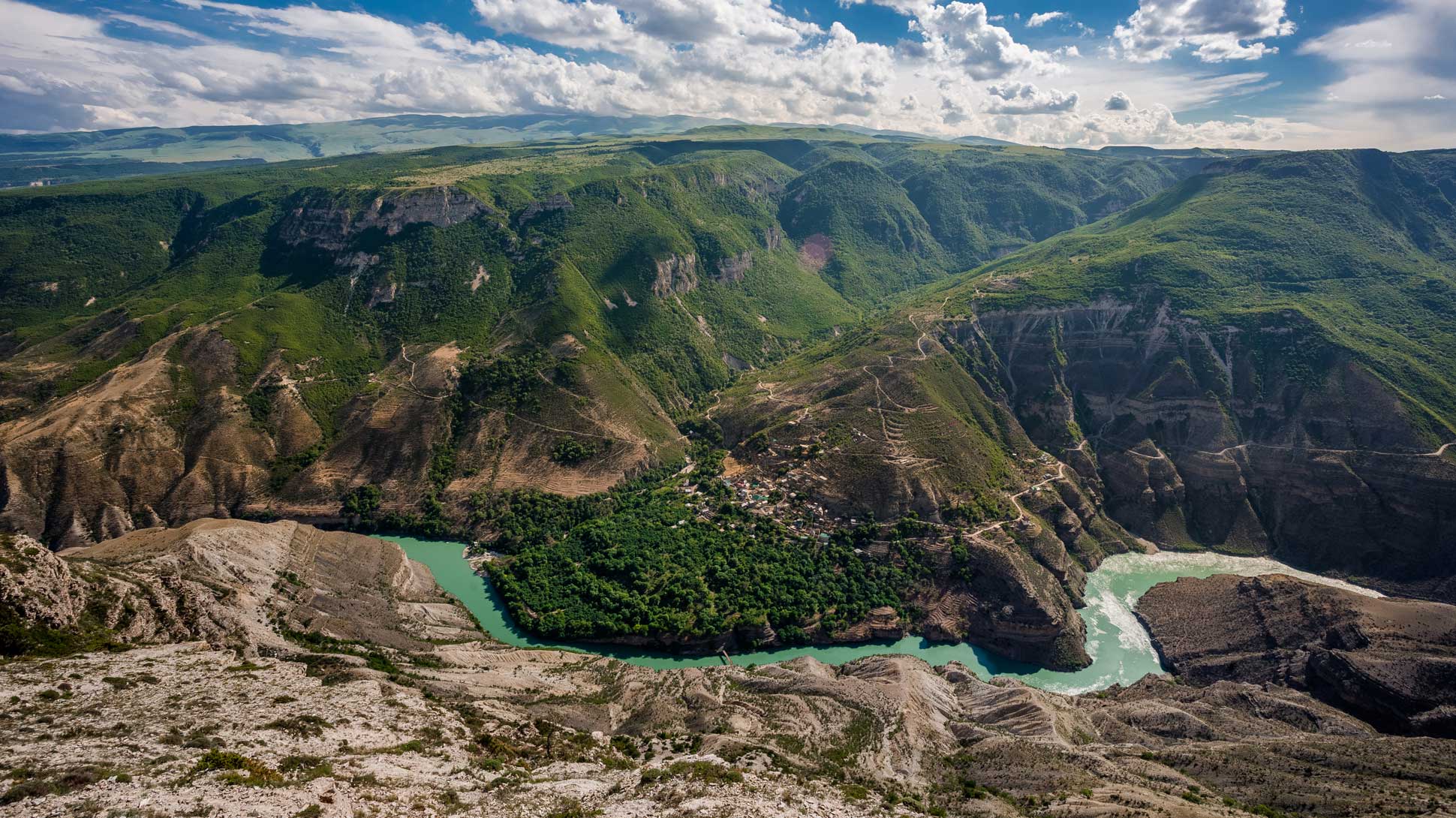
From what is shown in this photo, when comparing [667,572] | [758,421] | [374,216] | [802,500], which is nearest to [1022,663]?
[802,500]

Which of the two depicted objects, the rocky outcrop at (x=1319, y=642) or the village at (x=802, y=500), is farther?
the village at (x=802, y=500)

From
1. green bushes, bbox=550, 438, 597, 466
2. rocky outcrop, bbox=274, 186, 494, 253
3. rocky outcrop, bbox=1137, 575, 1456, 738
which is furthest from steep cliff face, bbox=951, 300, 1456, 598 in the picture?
rocky outcrop, bbox=274, 186, 494, 253

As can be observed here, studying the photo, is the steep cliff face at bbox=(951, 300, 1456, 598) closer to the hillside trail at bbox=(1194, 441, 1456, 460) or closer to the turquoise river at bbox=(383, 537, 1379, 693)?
the hillside trail at bbox=(1194, 441, 1456, 460)

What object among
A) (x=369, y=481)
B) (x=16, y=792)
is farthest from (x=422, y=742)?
(x=369, y=481)

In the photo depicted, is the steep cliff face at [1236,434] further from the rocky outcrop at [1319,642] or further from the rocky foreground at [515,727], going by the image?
the rocky foreground at [515,727]

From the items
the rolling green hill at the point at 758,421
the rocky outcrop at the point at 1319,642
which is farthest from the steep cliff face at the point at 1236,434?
the rocky outcrop at the point at 1319,642

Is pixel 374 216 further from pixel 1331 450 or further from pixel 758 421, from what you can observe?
pixel 1331 450

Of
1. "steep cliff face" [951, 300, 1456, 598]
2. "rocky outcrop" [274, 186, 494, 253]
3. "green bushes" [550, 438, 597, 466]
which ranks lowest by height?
"green bushes" [550, 438, 597, 466]
